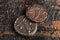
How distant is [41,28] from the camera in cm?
135

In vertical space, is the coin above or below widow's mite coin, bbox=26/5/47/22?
below

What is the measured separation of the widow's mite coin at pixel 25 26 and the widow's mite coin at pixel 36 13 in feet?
0.11

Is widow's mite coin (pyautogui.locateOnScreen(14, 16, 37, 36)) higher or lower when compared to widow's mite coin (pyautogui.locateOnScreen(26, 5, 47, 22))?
lower

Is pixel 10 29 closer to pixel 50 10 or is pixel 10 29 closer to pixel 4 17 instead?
pixel 4 17

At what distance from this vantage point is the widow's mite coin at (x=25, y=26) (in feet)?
4.31

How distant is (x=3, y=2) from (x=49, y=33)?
0.40 metres

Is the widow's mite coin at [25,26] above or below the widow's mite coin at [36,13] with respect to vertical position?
below

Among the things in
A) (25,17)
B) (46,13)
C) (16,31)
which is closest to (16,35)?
(16,31)

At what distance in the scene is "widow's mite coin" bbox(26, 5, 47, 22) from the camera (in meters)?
1.37

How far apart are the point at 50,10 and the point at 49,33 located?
0.19 meters

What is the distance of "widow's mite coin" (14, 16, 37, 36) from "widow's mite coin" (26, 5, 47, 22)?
3 cm

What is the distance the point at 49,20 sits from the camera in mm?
1390

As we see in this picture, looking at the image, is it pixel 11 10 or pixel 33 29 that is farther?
pixel 11 10

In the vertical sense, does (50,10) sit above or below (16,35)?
above
